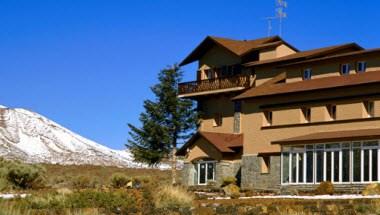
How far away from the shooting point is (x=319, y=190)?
37.6 metres

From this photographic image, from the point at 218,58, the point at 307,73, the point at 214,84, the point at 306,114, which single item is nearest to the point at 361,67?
the point at 307,73

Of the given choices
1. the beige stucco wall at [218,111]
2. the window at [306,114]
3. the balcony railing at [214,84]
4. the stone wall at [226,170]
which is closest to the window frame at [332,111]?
the window at [306,114]

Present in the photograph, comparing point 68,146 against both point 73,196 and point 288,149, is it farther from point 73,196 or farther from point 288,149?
point 73,196

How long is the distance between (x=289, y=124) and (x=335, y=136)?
18.3ft

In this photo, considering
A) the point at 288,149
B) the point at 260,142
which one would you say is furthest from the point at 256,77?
the point at 288,149

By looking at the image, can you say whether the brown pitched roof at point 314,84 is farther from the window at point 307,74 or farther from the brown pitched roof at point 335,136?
the brown pitched roof at point 335,136

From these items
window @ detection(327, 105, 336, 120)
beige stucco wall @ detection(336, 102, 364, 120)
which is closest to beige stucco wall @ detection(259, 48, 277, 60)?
window @ detection(327, 105, 336, 120)

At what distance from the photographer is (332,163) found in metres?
40.3

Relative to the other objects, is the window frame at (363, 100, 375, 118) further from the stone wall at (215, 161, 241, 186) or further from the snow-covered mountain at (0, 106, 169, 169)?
the snow-covered mountain at (0, 106, 169, 169)

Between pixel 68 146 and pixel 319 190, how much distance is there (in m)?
85.4

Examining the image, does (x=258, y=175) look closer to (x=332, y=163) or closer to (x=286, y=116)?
(x=286, y=116)

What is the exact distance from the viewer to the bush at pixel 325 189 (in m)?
37.1

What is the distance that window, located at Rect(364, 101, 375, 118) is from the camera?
41.3m

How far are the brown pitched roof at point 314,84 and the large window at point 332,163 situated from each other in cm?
370
